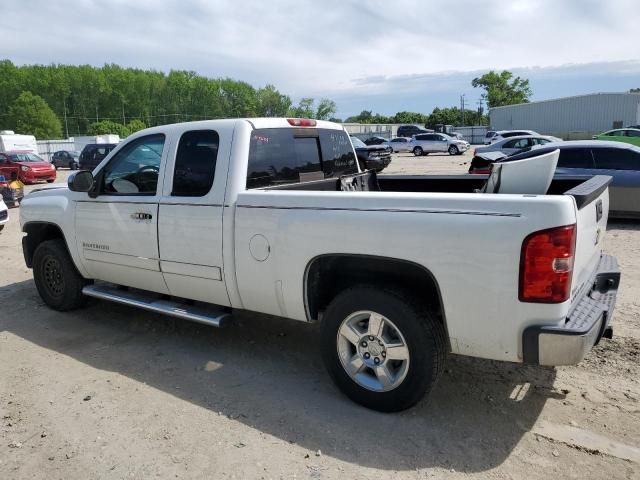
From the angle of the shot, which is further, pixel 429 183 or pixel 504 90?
pixel 504 90

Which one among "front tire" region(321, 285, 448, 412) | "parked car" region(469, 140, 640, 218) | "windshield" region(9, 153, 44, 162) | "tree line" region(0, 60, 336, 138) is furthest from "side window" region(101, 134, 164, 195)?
"tree line" region(0, 60, 336, 138)

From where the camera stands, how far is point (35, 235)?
19.0 feet

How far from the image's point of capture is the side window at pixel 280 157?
408cm

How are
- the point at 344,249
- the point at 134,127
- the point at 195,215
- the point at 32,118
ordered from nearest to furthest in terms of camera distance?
1. the point at 344,249
2. the point at 195,215
3. the point at 32,118
4. the point at 134,127

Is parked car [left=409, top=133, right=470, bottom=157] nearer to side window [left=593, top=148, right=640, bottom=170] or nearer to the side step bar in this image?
side window [left=593, top=148, right=640, bottom=170]

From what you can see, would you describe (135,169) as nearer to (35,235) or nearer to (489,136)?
(35,235)

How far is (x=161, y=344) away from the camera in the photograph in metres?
4.77

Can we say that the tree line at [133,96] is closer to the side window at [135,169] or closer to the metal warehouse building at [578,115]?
the metal warehouse building at [578,115]

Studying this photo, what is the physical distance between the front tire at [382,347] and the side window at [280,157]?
125 cm

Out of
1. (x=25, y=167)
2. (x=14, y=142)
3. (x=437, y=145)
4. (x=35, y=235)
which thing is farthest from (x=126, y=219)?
(x=14, y=142)

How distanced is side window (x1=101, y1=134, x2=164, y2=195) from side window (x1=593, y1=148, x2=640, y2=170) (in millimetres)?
8599

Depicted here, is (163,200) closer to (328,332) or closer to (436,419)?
(328,332)

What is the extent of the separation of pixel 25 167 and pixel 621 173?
2385 centimetres

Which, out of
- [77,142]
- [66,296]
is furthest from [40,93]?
[66,296]
